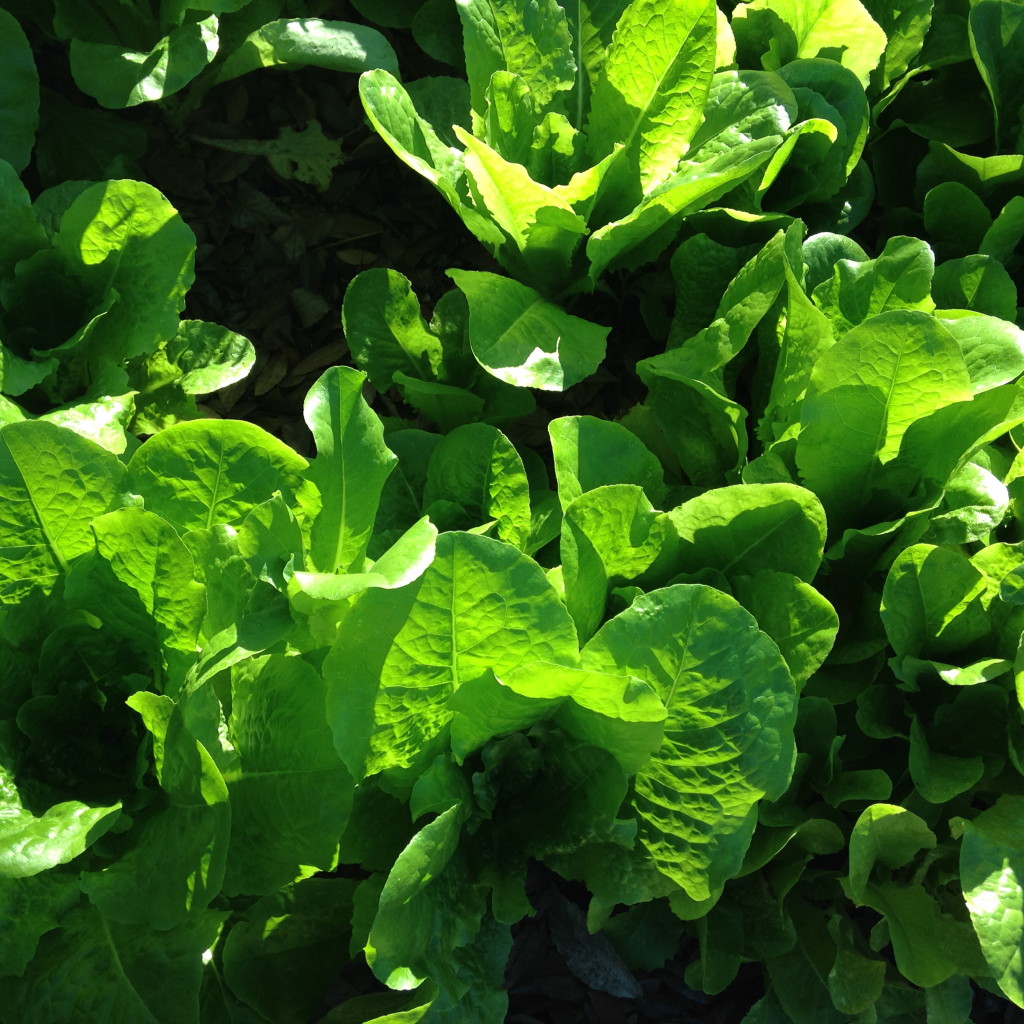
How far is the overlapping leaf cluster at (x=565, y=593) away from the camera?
110cm

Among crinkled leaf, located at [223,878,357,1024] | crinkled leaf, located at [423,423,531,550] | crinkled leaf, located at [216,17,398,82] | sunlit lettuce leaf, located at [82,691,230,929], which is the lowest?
crinkled leaf, located at [223,878,357,1024]

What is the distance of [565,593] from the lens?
1248mm

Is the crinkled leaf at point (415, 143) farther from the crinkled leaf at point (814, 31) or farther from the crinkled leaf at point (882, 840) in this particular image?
the crinkled leaf at point (882, 840)

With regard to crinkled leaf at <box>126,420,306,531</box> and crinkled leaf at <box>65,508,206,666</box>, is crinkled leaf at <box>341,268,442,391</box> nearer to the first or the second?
crinkled leaf at <box>126,420,306,531</box>

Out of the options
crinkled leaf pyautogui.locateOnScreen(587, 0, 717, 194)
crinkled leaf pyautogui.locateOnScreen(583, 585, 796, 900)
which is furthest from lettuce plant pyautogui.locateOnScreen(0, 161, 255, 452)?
crinkled leaf pyautogui.locateOnScreen(583, 585, 796, 900)

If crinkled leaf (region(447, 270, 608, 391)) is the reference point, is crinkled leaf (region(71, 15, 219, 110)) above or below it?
above

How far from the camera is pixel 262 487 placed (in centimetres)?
121

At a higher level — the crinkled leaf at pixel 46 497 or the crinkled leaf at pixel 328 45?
the crinkled leaf at pixel 328 45

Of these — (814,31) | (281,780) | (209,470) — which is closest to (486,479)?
(209,470)

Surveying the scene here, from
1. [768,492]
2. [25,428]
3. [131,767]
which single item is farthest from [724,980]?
[25,428]

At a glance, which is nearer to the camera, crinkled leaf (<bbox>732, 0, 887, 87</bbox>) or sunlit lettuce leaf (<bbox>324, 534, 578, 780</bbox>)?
sunlit lettuce leaf (<bbox>324, 534, 578, 780</bbox>)

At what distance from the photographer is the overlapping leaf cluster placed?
110 cm

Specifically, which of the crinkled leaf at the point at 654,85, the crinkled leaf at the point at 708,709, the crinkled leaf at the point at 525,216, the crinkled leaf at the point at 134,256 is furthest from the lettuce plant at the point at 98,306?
the crinkled leaf at the point at 708,709

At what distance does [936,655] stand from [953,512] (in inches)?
7.0
